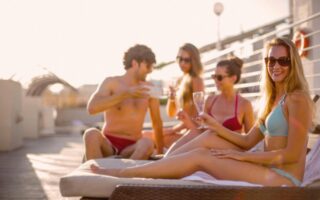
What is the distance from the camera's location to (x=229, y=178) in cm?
273

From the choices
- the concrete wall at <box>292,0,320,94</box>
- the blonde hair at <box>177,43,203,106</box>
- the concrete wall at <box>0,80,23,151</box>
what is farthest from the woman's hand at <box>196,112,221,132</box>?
the concrete wall at <box>0,80,23,151</box>

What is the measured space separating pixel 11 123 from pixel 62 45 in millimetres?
5017

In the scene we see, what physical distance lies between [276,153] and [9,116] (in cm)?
846

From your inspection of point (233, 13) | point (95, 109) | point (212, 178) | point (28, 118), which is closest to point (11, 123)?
point (28, 118)

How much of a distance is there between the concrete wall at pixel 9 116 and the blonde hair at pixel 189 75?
19.0ft

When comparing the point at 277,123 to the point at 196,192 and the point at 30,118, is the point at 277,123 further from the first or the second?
the point at 30,118

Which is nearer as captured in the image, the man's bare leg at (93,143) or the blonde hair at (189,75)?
the man's bare leg at (93,143)

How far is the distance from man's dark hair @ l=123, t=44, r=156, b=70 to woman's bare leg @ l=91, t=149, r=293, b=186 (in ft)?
6.33

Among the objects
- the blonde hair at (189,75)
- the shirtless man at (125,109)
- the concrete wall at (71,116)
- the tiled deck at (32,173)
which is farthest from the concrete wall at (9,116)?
the concrete wall at (71,116)

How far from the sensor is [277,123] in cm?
272

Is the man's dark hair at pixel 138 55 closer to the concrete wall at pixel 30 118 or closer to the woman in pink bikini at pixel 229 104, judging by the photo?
the woman in pink bikini at pixel 229 104

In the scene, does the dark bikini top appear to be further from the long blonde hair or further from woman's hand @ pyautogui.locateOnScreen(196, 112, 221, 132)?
the long blonde hair

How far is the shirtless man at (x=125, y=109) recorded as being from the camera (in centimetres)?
431

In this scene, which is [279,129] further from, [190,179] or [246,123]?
[246,123]
